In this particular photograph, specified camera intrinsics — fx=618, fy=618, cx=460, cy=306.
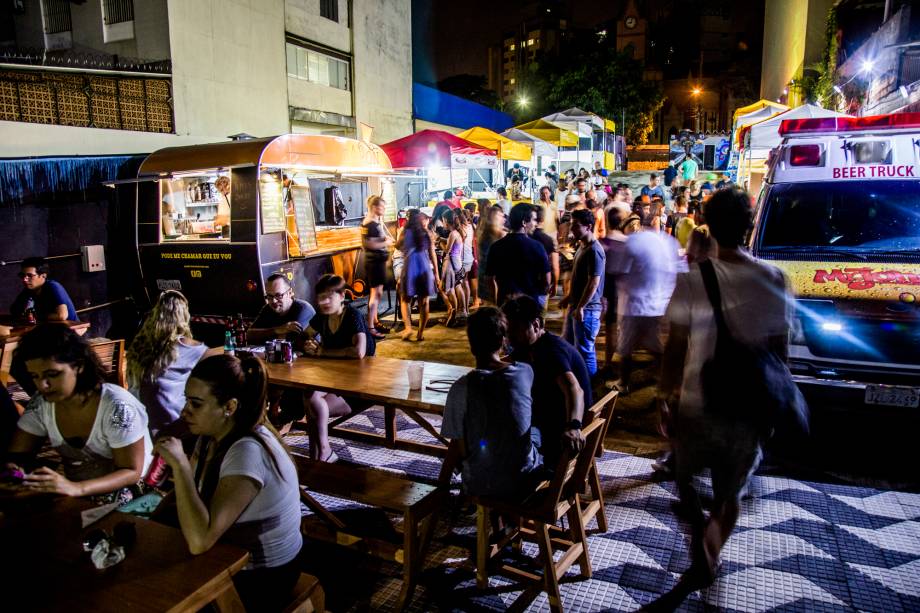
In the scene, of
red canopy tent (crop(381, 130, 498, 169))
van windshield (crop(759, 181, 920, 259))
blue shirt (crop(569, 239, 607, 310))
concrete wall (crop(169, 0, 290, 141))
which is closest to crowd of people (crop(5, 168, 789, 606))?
van windshield (crop(759, 181, 920, 259))

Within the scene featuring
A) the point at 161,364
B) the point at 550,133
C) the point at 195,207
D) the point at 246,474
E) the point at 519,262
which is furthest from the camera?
the point at 550,133

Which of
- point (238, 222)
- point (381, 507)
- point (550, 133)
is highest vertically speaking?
point (550, 133)

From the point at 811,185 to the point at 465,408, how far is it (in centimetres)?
419

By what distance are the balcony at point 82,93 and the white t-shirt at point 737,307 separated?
32.6ft

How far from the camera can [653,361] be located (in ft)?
25.5

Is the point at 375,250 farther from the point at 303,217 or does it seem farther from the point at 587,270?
the point at 587,270

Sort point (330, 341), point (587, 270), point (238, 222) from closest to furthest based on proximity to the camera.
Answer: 1. point (330, 341)
2. point (587, 270)
3. point (238, 222)

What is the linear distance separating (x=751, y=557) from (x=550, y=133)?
19.0m

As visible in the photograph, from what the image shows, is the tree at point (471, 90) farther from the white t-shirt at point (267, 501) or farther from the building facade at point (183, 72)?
the white t-shirt at point (267, 501)

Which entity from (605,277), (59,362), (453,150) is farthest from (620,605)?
(453,150)

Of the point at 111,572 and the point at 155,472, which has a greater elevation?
the point at 111,572

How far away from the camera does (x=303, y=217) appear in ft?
30.2

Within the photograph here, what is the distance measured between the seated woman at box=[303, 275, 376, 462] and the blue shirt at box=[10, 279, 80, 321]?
10.3 feet

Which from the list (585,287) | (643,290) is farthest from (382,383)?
(643,290)
